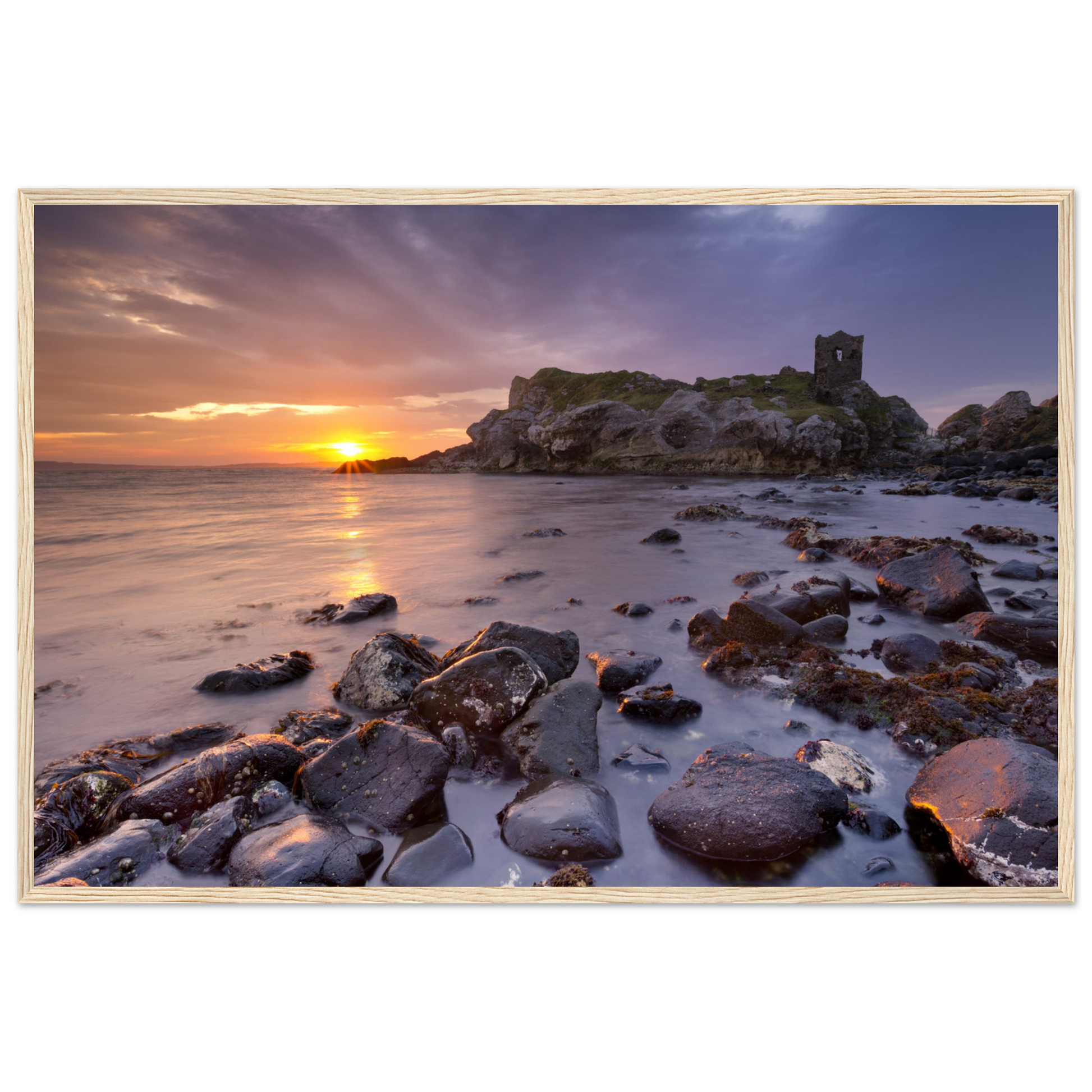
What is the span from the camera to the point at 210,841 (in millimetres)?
2215

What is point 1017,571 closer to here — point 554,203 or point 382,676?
point 554,203

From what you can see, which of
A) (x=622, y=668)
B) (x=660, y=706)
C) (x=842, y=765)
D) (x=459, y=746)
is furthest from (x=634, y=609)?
(x=459, y=746)

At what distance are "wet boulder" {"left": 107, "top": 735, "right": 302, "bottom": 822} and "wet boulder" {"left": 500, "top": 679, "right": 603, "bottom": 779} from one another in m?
1.36

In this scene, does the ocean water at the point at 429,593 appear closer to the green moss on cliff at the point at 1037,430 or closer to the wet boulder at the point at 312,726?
the wet boulder at the point at 312,726

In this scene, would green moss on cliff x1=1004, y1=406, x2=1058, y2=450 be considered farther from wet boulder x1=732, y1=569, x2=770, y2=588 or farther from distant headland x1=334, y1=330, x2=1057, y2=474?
wet boulder x1=732, y1=569, x2=770, y2=588

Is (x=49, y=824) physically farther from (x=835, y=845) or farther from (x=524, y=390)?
(x=524, y=390)

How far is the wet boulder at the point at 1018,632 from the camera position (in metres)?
3.21

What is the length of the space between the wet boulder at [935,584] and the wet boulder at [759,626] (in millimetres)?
1458

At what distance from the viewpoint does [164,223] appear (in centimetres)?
283

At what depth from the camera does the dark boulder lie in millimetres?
5562

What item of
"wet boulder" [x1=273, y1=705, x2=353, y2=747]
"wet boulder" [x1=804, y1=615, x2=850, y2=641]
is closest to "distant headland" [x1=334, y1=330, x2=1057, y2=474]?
"wet boulder" [x1=804, y1=615, x2=850, y2=641]

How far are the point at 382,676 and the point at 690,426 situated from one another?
18.2 ft

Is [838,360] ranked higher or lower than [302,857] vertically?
higher

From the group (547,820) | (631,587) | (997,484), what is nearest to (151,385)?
(547,820)
